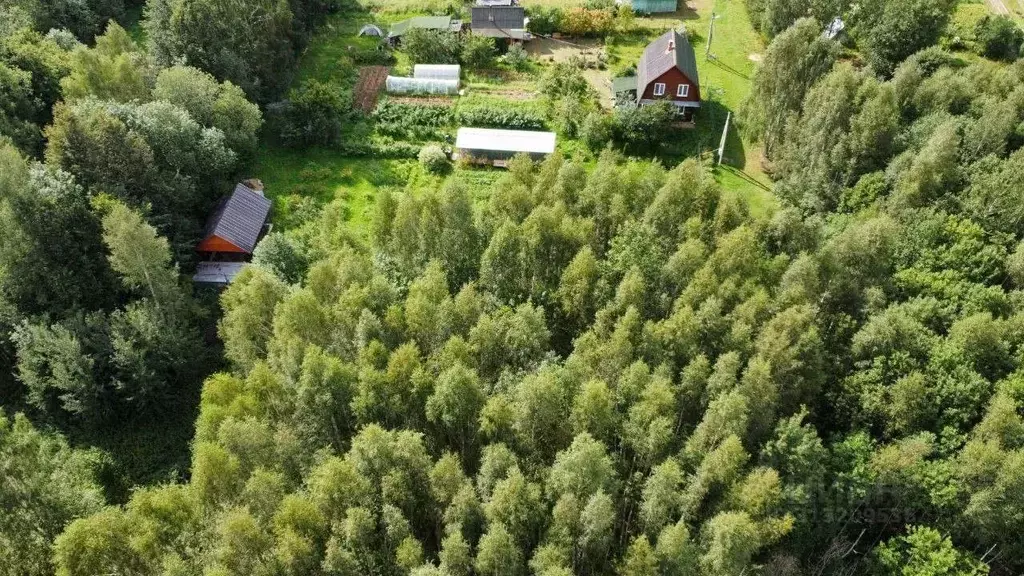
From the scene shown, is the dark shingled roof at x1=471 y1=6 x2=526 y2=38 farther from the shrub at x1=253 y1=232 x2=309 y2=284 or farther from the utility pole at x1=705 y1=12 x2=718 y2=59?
the shrub at x1=253 y1=232 x2=309 y2=284

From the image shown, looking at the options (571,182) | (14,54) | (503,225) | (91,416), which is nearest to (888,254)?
(571,182)

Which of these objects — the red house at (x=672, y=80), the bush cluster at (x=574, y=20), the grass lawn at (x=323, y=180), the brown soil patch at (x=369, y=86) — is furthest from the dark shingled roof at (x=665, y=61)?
the brown soil patch at (x=369, y=86)

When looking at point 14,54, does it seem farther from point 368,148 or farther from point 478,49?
point 478,49

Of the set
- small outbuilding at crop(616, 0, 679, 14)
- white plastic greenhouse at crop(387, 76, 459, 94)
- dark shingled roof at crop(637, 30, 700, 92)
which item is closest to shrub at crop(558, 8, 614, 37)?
small outbuilding at crop(616, 0, 679, 14)

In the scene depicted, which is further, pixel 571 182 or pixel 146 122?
pixel 146 122

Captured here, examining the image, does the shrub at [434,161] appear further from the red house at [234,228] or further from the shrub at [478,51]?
the shrub at [478,51]

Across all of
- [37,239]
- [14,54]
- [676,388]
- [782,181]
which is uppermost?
[14,54]
